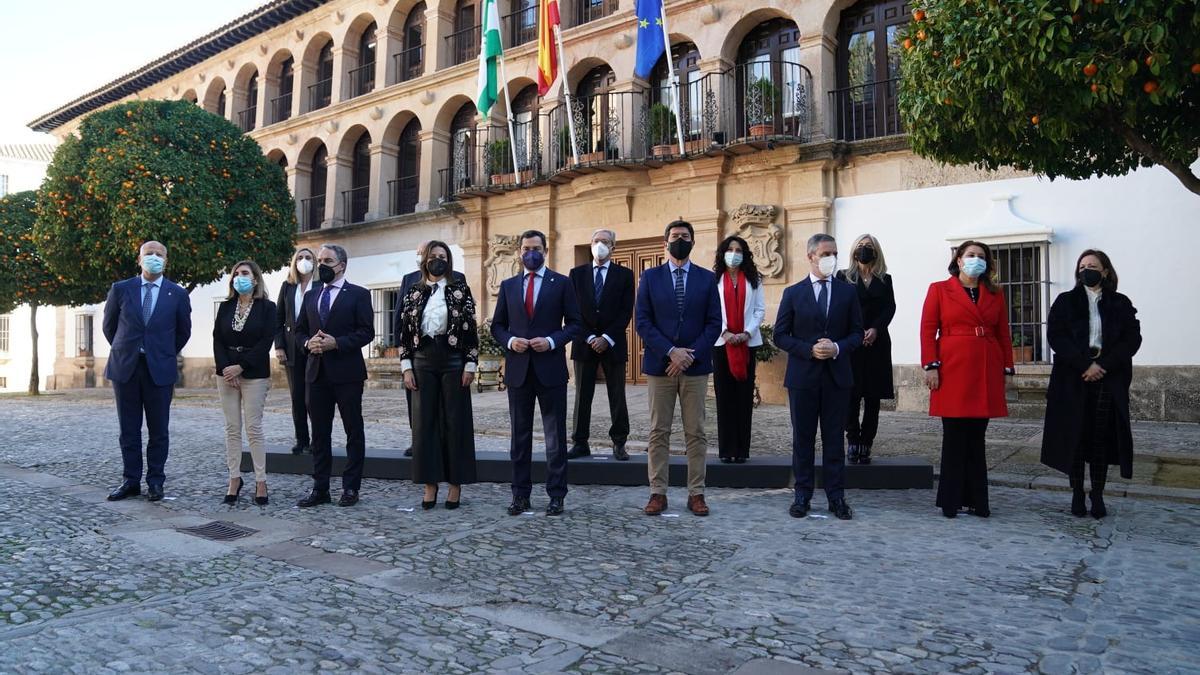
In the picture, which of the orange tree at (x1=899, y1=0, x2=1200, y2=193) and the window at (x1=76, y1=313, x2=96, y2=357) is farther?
the window at (x1=76, y1=313, x2=96, y2=357)

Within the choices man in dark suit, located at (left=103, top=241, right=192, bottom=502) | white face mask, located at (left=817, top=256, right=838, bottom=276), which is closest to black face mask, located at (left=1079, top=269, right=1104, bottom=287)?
white face mask, located at (left=817, top=256, right=838, bottom=276)

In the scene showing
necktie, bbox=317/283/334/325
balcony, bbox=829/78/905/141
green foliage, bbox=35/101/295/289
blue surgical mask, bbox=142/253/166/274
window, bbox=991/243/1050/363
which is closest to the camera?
necktie, bbox=317/283/334/325

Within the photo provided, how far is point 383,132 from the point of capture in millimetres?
21625

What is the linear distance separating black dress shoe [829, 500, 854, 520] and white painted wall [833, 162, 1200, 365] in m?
7.99

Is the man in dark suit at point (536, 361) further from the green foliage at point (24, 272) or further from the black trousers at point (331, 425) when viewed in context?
the green foliage at point (24, 272)

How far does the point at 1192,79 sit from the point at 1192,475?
10.6ft

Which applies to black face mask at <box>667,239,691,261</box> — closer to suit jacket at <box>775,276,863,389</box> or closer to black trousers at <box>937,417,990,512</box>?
suit jacket at <box>775,276,863,389</box>

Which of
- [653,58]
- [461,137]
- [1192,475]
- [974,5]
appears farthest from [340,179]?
[1192,475]

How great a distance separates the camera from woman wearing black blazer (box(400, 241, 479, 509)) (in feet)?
19.5

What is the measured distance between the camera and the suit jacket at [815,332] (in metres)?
5.77

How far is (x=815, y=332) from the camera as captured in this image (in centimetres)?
585

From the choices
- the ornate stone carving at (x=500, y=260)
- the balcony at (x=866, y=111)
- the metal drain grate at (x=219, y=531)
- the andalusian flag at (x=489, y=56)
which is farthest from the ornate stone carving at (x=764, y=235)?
the metal drain grate at (x=219, y=531)

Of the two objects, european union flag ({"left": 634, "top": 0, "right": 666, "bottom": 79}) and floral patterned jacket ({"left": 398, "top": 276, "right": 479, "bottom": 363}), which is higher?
european union flag ({"left": 634, "top": 0, "right": 666, "bottom": 79})

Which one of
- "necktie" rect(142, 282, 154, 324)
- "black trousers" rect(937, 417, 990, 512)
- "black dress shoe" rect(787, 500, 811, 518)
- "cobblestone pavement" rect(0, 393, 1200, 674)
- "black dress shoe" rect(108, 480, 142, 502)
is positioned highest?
"necktie" rect(142, 282, 154, 324)
